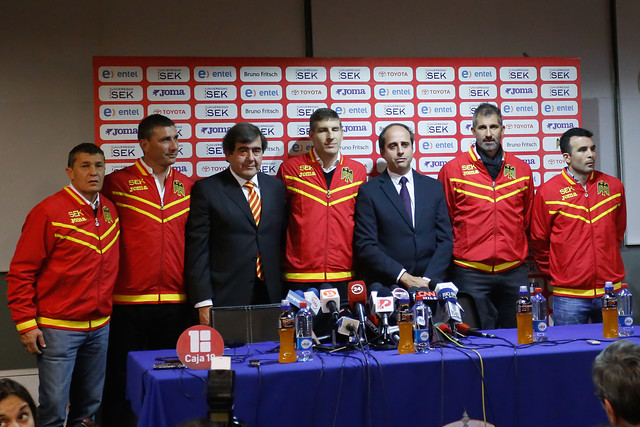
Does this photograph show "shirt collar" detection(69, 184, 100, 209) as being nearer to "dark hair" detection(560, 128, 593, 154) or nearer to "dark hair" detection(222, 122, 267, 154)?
"dark hair" detection(222, 122, 267, 154)

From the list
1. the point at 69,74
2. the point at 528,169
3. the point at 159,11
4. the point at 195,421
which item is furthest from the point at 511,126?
the point at 195,421

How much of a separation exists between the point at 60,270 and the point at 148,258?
54cm

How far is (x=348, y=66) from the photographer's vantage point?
5008 millimetres

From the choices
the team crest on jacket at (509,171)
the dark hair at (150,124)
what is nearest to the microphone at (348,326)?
the dark hair at (150,124)

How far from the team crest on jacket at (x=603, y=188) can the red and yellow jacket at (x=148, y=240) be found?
2.82 m

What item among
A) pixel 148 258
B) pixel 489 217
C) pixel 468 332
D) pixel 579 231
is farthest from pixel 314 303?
pixel 579 231

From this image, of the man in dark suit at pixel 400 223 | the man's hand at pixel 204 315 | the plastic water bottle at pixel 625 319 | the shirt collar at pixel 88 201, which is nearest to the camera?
the plastic water bottle at pixel 625 319

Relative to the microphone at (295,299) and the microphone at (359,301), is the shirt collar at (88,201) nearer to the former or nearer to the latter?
the microphone at (295,299)

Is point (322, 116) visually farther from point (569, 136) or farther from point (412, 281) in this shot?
point (569, 136)

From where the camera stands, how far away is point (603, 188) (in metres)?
4.91

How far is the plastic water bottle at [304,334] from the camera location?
304cm

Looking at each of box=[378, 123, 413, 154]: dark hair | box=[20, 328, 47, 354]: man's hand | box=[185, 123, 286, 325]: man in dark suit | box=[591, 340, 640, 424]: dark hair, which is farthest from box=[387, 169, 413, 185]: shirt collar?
box=[591, 340, 640, 424]: dark hair

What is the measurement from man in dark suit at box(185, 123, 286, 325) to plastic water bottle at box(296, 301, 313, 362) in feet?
3.73

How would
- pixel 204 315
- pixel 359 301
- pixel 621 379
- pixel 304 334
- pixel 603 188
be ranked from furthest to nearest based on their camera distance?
pixel 603 188, pixel 204 315, pixel 359 301, pixel 304 334, pixel 621 379
